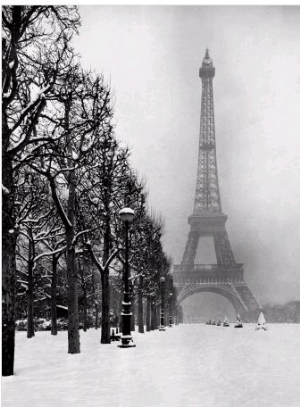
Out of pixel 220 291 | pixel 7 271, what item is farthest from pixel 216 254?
pixel 7 271

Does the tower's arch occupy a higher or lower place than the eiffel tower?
lower

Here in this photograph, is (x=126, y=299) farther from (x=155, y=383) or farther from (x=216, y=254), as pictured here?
(x=216, y=254)

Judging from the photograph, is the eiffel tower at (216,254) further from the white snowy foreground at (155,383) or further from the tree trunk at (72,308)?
the white snowy foreground at (155,383)

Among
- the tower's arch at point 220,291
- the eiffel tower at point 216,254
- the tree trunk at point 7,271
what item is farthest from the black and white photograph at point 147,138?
the tower's arch at point 220,291

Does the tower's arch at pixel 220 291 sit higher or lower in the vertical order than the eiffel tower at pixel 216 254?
lower

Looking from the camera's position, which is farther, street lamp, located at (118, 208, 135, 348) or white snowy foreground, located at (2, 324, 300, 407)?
street lamp, located at (118, 208, 135, 348)

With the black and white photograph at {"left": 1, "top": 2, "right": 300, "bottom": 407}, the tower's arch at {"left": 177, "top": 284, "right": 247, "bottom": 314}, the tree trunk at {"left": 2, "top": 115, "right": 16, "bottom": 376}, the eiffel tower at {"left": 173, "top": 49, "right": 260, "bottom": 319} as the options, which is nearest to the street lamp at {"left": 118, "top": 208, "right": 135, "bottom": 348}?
the black and white photograph at {"left": 1, "top": 2, "right": 300, "bottom": 407}

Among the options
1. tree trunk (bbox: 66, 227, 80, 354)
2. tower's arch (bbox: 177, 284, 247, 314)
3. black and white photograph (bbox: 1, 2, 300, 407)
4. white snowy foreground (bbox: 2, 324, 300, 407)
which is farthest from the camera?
tower's arch (bbox: 177, 284, 247, 314)

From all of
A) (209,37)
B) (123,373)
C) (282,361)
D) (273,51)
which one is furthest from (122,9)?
(282,361)

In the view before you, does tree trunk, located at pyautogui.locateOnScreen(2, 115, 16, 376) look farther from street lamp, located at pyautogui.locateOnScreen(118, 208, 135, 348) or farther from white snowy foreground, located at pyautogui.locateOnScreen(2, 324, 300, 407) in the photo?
street lamp, located at pyautogui.locateOnScreen(118, 208, 135, 348)
